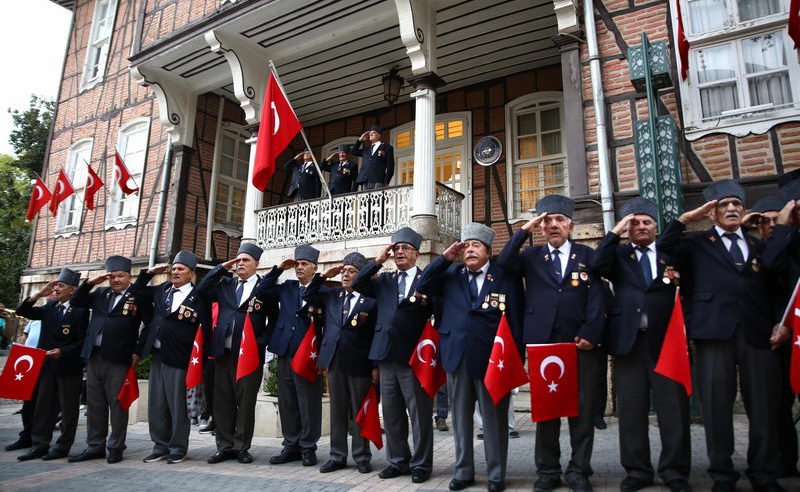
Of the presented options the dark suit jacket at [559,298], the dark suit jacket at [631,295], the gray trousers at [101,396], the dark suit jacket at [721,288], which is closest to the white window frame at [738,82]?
the dark suit jacket at [721,288]

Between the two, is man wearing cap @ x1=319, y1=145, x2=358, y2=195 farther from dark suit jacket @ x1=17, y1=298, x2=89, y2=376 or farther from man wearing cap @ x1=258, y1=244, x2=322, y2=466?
dark suit jacket @ x1=17, y1=298, x2=89, y2=376

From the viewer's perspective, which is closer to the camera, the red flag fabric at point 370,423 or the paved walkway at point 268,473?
A: the paved walkway at point 268,473

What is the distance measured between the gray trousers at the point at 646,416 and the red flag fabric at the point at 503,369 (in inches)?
24.5

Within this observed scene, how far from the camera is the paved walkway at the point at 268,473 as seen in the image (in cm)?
350

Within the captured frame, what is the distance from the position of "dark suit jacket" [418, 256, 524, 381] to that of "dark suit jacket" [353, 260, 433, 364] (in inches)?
11.3

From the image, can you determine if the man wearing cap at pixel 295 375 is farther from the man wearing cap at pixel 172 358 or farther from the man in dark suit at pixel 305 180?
the man in dark suit at pixel 305 180

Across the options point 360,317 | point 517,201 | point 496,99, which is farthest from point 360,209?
point 360,317

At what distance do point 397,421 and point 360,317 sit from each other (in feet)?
2.87

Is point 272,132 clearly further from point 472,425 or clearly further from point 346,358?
point 472,425

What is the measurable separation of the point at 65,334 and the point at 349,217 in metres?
4.60

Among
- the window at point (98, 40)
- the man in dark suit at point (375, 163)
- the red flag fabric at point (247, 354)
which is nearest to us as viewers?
the red flag fabric at point (247, 354)

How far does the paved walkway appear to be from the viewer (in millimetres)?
3496

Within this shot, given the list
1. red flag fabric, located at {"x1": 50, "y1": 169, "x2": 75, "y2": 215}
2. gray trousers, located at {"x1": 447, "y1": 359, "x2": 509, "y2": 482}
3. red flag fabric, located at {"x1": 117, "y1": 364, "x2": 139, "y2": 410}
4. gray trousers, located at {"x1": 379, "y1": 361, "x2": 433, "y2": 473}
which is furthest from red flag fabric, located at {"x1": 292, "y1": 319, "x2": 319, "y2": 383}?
red flag fabric, located at {"x1": 50, "y1": 169, "x2": 75, "y2": 215}

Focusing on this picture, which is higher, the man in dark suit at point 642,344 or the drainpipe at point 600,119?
the drainpipe at point 600,119
